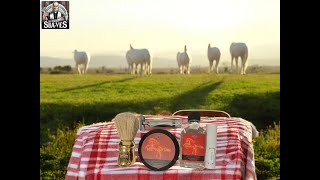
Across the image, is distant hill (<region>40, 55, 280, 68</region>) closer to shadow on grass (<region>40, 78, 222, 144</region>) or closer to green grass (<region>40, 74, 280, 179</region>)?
green grass (<region>40, 74, 280, 179</region>)

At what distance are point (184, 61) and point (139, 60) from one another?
313 millimetres

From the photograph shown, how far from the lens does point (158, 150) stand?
1.58 metres

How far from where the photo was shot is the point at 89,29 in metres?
3.29

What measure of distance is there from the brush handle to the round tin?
0.09 feet

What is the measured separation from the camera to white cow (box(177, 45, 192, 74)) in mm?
3330

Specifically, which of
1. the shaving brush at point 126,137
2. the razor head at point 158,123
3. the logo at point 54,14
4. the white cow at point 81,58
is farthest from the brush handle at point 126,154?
the white cow at point 81,58

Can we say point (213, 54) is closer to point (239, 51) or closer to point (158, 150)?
point (239, 51)

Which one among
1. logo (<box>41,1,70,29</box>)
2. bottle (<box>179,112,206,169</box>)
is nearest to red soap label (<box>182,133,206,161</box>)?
bottle (<box>179,112,206,169</box>)
